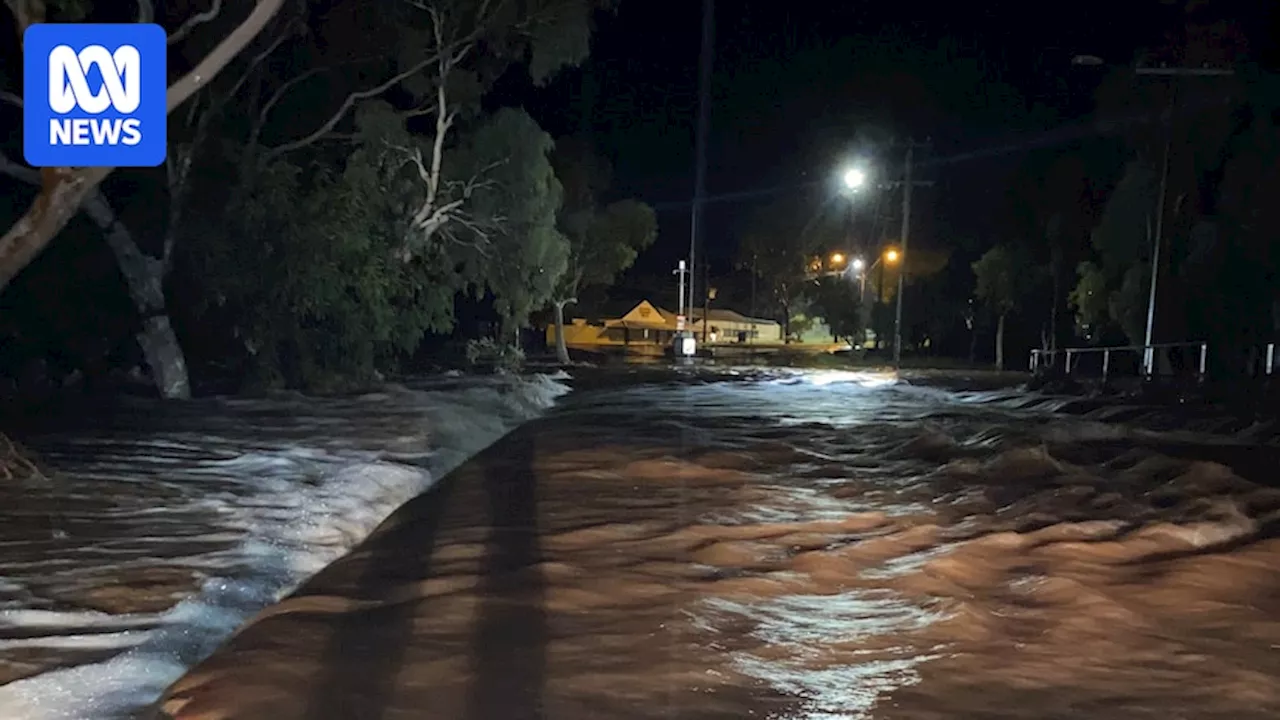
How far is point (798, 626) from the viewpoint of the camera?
28.2 ft

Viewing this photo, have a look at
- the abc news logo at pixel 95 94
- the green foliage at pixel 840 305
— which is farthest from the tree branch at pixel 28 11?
the green foliage at pixel 840 305

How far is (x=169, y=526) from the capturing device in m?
11.5

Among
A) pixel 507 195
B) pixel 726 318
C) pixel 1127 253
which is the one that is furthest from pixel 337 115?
pixel 726 318

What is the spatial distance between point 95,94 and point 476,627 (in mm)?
6667

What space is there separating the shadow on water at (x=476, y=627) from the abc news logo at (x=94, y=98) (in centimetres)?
433

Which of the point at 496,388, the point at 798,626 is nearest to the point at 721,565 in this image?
the point at 798,626

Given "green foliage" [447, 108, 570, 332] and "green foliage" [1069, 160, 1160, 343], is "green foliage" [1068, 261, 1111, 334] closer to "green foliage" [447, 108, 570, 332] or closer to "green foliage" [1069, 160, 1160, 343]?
"green foliage" [1069, 160, 1160, 343]

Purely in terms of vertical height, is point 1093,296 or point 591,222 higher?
point 591,222

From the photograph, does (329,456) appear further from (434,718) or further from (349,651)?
(434,718)

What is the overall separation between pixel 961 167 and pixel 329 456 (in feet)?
167

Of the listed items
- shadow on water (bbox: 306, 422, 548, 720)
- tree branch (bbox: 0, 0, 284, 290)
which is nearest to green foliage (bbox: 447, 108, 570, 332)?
tree branch (bbox: 0, 0, 284, 290)

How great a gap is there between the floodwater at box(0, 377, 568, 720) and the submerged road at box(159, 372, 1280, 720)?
0.44 metres

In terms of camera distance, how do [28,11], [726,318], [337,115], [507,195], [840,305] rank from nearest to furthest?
1. [28,11]
2. [337,115]
3. [507,195]
4. [840,305]
5. [726,318]

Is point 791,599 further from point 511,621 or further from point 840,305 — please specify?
point 840,305
